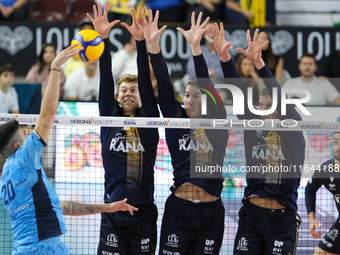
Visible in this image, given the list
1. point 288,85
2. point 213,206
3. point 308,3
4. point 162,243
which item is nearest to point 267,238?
point 213,206

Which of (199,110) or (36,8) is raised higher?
(36,8)

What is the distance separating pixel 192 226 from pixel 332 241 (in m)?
2.17

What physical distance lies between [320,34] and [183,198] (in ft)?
25.2

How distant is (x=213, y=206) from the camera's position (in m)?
7.83

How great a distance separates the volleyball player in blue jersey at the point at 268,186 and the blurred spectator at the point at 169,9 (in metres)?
6.59

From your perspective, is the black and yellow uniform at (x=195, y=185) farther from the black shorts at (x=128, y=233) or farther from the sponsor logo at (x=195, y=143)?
the black shorts at (x=128, y=233)

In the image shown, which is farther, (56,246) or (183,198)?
(183,198)

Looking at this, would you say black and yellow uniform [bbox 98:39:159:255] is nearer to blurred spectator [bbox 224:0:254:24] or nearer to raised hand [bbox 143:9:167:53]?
raised hand [bbox 143:9:167:53]

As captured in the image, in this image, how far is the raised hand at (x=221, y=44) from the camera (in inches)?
320

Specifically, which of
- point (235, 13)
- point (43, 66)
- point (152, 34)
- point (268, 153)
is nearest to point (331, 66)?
point (235, 13)

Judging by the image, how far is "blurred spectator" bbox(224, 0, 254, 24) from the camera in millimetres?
14906

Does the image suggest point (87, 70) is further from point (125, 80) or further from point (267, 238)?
point (267, 238)

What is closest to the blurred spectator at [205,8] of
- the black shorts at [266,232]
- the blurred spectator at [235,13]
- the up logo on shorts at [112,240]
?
the blurred spectator at [235,13]

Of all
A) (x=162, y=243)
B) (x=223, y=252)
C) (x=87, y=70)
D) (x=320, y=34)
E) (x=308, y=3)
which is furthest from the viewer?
(x=308, y=3)
